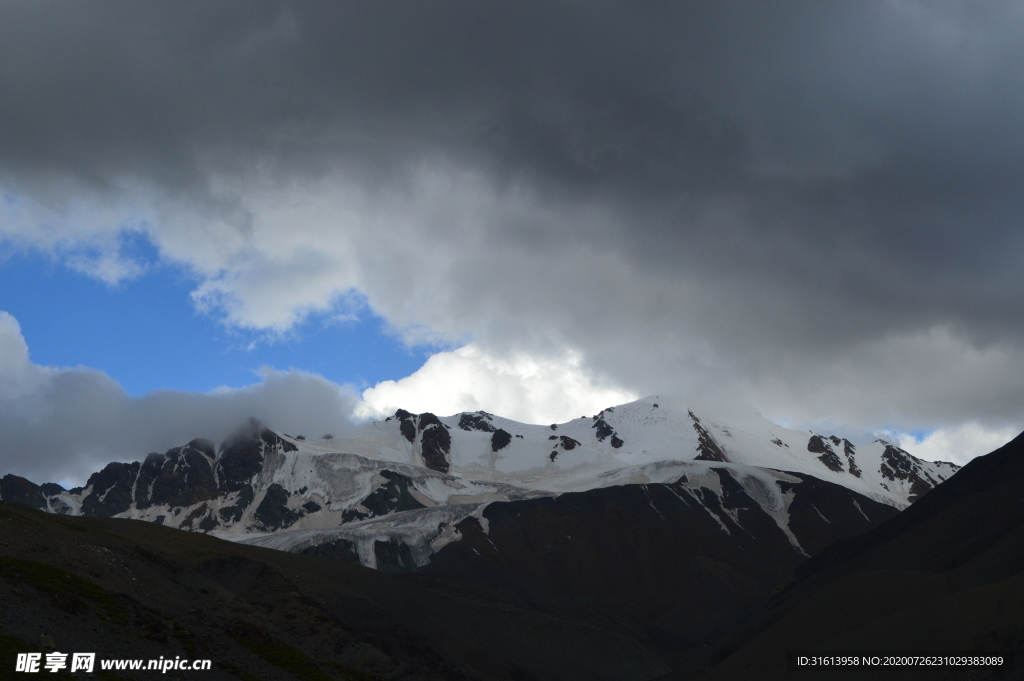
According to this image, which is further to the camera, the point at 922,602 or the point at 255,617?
the point at 255,617

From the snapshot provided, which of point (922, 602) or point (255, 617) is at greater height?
point (255, 617)

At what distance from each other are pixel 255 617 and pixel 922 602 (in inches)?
2410

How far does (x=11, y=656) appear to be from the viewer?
2286 inches

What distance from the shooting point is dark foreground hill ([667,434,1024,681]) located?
7119 centimetres

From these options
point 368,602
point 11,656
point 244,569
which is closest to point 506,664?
point 368,602

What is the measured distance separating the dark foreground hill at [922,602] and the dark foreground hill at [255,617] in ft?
93.7

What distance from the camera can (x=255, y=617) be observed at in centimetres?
9550

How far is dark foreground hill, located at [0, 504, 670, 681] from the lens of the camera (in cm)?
6894

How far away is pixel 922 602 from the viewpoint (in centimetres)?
8338

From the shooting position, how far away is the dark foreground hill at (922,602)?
7119 cm

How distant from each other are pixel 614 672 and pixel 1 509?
→ 92.6 meters

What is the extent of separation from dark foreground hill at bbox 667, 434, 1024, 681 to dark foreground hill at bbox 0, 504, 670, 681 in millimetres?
28558

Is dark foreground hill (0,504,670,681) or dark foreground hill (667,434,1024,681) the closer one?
dark foreground hill (0,504,670,681)

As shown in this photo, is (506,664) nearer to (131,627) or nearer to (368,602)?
(368,602)
